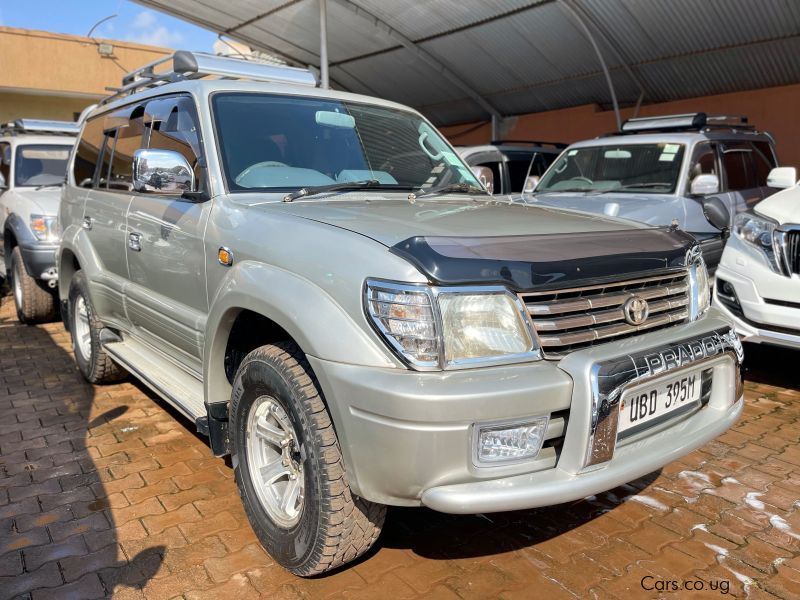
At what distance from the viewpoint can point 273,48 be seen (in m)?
16.5

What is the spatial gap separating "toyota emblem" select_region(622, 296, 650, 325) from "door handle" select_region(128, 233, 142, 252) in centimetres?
260

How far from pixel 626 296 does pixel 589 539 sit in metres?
1.11

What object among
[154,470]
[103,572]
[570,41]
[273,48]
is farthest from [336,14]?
[103,572]

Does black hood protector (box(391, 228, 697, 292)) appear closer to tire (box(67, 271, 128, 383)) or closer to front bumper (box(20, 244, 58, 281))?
tire (box(67, 271, 128, 383))

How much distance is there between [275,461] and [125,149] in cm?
246

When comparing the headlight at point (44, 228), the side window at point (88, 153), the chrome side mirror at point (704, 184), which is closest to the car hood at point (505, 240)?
the side window at point (88, 153)

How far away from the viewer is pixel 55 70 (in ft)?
64.8

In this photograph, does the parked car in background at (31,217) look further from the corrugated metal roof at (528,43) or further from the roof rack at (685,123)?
the corrugated metal roof at (528,43)

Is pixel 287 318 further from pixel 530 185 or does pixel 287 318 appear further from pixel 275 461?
pixel 530 185

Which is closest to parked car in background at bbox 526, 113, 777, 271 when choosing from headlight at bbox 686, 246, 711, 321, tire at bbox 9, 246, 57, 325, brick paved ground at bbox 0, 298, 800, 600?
brick paved ground at bbox 0, 298, 800, 600

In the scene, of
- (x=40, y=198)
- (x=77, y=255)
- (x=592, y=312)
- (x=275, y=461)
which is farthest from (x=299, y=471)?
(x=40, y=198)

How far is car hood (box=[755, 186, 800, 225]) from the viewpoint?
457cm

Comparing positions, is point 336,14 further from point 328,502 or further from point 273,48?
point 328,502

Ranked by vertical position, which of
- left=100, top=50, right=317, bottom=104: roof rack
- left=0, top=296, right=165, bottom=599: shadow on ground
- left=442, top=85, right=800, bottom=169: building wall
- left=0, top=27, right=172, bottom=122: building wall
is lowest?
left=0, top=296, right=165, bottom=599: shadow on ground
